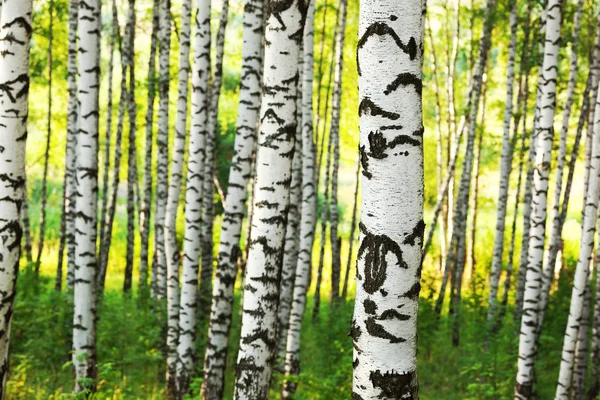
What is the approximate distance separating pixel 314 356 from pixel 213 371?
218 inches

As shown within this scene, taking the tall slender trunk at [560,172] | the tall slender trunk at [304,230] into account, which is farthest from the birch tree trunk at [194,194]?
the tall slender trunk at [560,172]

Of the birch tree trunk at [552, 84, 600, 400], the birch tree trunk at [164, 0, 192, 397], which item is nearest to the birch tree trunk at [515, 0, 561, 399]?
the birch tree trunk at [552, 84, 600, 400]

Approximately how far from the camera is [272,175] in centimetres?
412

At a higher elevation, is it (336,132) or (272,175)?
(336,132)

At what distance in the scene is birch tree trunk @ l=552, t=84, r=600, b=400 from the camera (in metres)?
6.62

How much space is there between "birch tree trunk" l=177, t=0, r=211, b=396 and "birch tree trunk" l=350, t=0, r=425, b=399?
4.75 meters

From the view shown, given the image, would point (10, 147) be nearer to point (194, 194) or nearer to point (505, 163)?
point (194, 194)

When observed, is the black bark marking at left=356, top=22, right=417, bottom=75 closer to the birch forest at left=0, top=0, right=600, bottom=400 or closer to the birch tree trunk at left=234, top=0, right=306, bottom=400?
the birch forest at left=0, top=0, right=600, bottom=400

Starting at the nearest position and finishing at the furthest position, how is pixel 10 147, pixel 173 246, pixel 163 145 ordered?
pixel 10 147 < pixel 173 246 < pixel 163 145

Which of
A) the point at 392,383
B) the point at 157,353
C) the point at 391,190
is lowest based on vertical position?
the point at 157,353

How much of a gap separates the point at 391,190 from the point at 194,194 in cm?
489

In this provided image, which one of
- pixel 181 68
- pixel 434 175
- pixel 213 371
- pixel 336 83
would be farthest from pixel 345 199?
pixel 213 371

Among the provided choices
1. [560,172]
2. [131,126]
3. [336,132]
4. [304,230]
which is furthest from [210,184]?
[560,172]

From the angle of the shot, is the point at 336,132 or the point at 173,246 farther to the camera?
the point at 336,132
